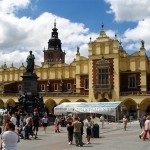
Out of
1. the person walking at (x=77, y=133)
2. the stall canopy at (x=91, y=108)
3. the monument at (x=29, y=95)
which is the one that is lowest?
the person walking at (x=77, y=133)

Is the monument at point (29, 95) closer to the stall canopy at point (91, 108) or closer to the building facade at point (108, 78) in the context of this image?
the stall canopy at point (91, 108)

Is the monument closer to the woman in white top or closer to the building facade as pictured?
the building facade

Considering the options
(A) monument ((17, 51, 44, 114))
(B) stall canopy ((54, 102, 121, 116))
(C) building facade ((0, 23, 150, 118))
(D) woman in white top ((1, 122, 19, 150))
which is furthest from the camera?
(C) building facade ((0, 23, 150, 118))

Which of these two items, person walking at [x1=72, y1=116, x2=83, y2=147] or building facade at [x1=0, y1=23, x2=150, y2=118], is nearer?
person walking at [x1=72, y1=116, x2=83, y2=147]

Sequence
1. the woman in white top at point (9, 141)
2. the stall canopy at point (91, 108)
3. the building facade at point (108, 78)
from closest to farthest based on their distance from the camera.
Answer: the woman in white top at point (9, 141) < the stall canopy at point (91, 108) < the building facade at point (108, 78)

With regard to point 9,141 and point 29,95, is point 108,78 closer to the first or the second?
point 29,95

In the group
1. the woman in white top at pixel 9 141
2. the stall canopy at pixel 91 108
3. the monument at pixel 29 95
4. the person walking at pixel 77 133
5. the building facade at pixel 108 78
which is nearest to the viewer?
the woman in white top at pixel 9 141

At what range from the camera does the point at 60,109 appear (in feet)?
148

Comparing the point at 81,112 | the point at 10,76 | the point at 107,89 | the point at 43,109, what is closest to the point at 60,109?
the point at 81,112

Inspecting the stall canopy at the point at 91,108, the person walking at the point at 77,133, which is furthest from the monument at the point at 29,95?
the person walking at the point at 77,133

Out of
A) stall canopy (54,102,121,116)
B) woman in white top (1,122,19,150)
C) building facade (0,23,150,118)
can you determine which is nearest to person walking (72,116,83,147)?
woman in white top (1,122,19,150)

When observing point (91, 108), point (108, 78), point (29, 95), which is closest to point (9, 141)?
point (29, 95)

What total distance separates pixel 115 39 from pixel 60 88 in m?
16.0

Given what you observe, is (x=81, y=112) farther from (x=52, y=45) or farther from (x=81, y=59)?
(x=52, y=45)
